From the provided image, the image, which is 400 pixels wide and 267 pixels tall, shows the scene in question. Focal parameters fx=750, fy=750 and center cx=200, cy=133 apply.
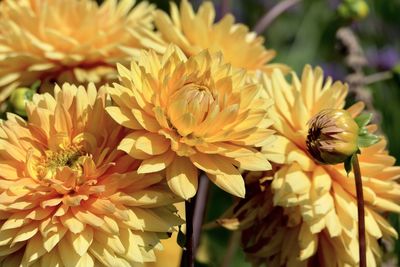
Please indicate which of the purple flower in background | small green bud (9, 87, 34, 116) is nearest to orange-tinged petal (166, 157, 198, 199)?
small green bud (9, 87, 34, 116)

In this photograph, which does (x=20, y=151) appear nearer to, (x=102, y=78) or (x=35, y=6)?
(x=102, y=78)

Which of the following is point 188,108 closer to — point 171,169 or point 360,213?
point 171,169

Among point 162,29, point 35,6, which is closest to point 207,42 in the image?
point 162,29

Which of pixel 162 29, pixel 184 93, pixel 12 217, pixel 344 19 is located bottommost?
pixel 12 217

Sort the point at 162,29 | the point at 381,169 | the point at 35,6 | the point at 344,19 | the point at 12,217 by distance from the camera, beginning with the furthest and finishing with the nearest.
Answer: the point at 344,19 < the point at 35,6 < the point at 162,29 < the point at 381,169 < the point at 12,217

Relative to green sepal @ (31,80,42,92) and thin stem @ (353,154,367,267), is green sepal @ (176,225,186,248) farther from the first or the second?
green sepal @ (31,80,42,92)

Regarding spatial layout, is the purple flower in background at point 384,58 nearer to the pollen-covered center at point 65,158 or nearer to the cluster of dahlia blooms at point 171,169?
the cluster of dahlia blooms at point 171,169

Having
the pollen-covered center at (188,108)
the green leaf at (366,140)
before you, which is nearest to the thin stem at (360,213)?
the green leaf at (366,140)

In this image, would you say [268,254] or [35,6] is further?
[35,6]
